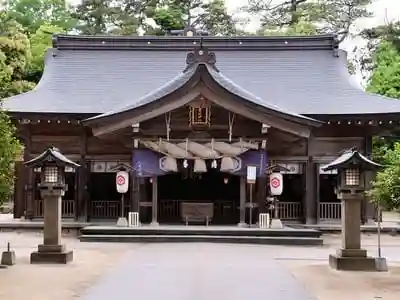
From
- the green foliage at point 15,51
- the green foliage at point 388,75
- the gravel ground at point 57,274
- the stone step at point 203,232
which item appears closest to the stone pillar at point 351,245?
the gravel ground at point 57,274

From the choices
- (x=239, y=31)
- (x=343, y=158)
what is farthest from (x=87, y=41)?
(x=239, y=31)

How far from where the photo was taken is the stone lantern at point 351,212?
12.3 metres

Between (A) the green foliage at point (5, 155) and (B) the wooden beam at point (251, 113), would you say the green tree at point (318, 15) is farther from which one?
(A) the green foliage at point (5, 155)

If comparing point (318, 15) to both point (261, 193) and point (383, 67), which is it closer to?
point (383, 67)

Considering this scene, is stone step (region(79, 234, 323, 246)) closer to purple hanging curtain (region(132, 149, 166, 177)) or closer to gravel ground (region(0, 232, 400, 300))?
gravel ground (region(0, 232, 400, 300))

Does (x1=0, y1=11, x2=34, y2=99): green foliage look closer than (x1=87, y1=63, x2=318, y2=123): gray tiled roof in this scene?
No

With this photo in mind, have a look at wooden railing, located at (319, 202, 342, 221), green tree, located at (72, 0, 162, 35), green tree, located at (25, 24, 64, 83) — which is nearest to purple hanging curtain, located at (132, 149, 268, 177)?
wooden railing, located at (319, 202, 342, 221)

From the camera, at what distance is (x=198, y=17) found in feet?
161

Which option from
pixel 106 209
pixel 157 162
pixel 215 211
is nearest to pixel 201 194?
pixel 215 211

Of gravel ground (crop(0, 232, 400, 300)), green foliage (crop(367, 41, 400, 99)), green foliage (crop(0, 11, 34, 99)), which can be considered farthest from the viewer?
green foliage (crop(367, 41, 400, 99))

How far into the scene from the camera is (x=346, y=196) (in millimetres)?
12977

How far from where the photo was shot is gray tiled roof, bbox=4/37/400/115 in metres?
22.7

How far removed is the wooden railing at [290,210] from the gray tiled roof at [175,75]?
3233 millimetres

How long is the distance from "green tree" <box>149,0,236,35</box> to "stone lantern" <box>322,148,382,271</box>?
3436cm
